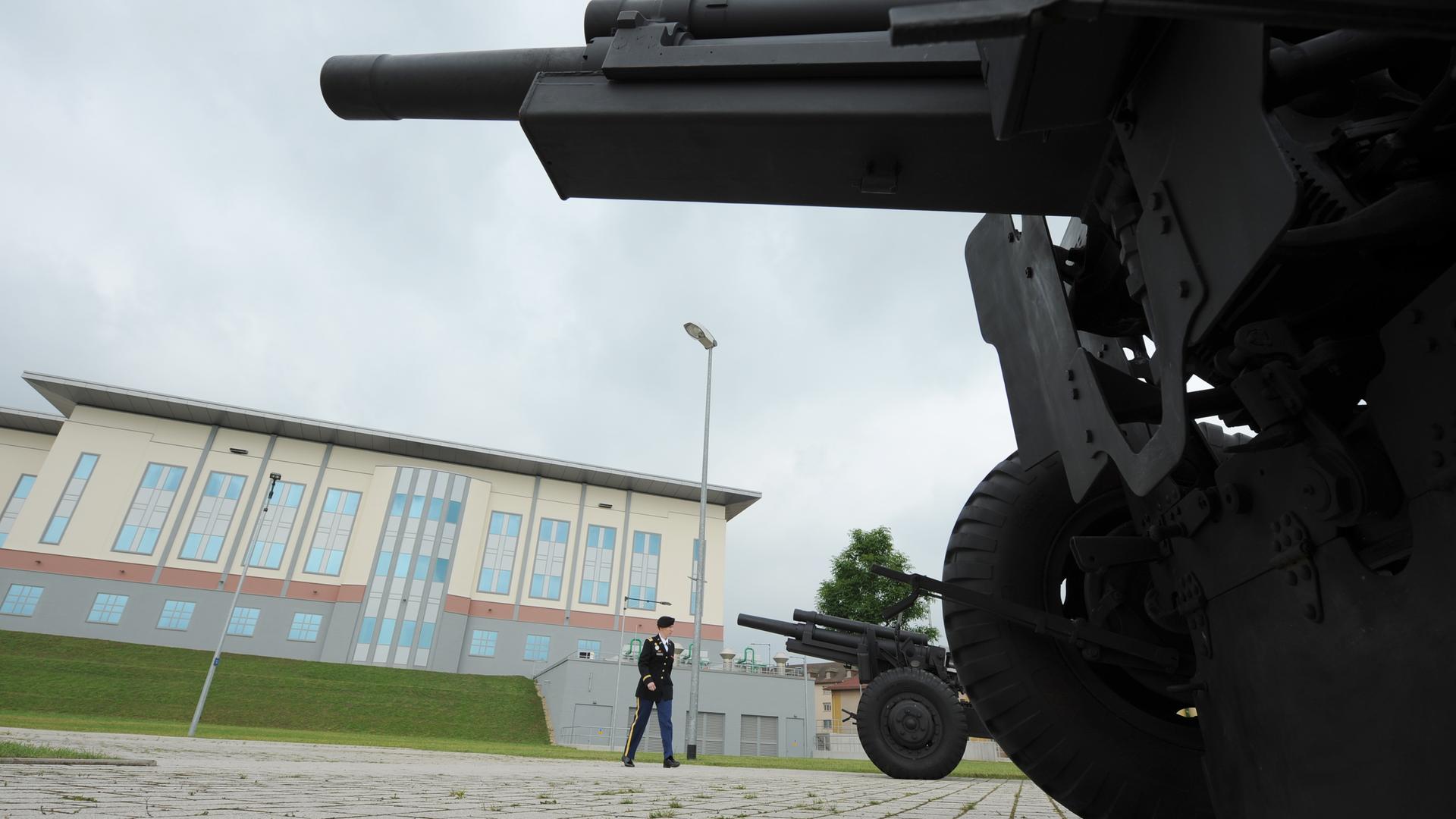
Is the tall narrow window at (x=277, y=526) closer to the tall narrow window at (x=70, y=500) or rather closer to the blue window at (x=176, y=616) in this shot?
the blue window at (x=176, y=616)

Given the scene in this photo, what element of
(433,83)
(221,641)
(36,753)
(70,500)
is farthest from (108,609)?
(433,83)

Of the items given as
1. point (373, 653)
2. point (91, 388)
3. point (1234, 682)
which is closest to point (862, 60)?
point (1234, 682)

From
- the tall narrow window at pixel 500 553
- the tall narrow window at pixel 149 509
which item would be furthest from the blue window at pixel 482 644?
the tall narrow window at pixel 149 509

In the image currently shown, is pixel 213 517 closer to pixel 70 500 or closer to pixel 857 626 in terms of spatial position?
pixel 70 500

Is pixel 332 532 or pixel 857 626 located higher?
pixel 332 532

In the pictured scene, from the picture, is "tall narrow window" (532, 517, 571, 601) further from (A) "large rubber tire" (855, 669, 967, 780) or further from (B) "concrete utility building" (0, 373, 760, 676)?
(A) "large rubber tire" (855, 669, 967, 780)

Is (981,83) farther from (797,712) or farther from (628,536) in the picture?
(628,536)

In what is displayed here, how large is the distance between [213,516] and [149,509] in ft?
9.44

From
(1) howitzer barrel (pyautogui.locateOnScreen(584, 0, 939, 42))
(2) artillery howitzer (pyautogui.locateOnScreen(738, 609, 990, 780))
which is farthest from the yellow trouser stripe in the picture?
(1) howitzer barrel (pyautogui.locateOnScreen(584, 0, 939, 42))

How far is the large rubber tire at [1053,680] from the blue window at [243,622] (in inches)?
1710

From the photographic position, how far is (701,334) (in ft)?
61.5

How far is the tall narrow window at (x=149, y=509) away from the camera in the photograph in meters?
37.7

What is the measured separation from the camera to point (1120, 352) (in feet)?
10.1

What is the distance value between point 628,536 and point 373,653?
15.0 meters
